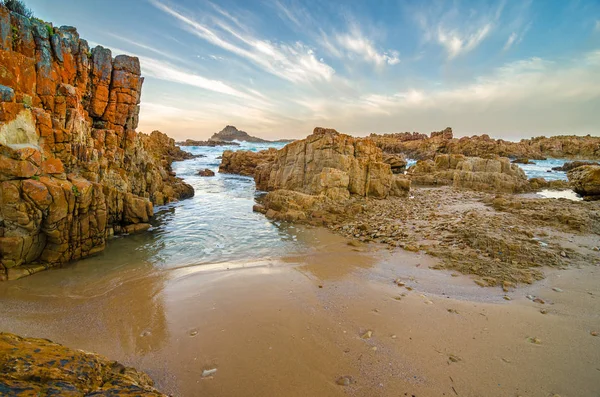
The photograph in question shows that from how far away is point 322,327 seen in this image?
529cm

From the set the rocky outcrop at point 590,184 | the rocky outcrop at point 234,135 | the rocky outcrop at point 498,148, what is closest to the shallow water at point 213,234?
the rocky outcrop at point 590,184

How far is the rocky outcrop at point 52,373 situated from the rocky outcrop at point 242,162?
1381 inches

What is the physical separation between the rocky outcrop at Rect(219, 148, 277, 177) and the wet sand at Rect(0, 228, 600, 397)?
99.6 ft

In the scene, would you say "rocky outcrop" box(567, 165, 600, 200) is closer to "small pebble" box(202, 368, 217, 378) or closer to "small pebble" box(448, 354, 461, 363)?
"small pebble" box(448, 354, 461, 363)

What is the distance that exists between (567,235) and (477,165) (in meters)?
17.7

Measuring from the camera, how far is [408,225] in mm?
12484

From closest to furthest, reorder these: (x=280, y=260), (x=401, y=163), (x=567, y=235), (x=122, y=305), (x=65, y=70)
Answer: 1. (x=122, y=305)
2. (x=280, y=260)
3. (x=567, y=235)
4. (x=65, y=70)
5. (x=401, y=163)

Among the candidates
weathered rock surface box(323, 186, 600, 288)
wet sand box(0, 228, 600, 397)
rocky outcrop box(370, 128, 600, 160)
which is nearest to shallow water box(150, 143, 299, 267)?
wet sand box(0, 228, 600, 397)

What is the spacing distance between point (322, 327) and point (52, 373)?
4.07m

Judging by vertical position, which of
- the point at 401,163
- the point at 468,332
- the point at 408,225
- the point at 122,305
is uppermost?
the point at 401,163

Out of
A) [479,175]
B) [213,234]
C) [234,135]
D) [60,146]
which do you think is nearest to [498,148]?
[479,175]

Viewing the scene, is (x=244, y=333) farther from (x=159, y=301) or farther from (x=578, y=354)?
(x=578, y=354)

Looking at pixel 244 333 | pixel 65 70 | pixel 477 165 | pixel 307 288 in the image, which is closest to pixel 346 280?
pixel 307 288

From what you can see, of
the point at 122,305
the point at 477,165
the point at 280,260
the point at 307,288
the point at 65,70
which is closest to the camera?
the point at 122,305
